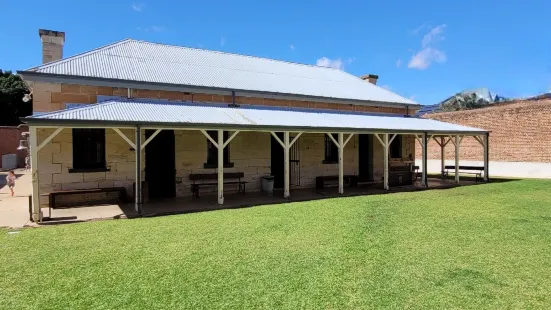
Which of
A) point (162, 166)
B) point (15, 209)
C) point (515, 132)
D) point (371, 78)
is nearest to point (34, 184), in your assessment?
point (15, 209)

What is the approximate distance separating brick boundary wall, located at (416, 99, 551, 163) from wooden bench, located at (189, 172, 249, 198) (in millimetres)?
20118

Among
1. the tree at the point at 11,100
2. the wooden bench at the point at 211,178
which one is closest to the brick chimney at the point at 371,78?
the wooden bench at the point at 211,178

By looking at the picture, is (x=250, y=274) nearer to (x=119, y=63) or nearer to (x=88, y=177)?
(x=88, y=177)

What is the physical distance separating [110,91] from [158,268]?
7910 millimetres

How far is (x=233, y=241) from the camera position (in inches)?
235

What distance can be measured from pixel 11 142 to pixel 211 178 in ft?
83.0

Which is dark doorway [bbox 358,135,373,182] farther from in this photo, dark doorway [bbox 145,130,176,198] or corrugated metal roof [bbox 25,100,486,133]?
dark doorway [bbox 145,130,176,198]

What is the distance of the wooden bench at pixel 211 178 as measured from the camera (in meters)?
11.2

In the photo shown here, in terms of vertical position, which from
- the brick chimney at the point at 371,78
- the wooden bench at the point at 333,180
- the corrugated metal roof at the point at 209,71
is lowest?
the wooden bench at the point at 333,180

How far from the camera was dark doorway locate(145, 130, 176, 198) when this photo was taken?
11.0 metres

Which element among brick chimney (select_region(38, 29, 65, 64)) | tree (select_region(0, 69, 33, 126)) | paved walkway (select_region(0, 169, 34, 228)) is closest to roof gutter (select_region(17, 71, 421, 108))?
brick chimney (select_region(38, 29, 65, 64))

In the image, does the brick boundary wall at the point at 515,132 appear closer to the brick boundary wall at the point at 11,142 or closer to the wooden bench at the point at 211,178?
the wooden bench at the point at 211,178

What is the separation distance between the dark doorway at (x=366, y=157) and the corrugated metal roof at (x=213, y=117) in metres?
1.27

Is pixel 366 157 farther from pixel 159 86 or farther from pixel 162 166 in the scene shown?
pixel 159 86
